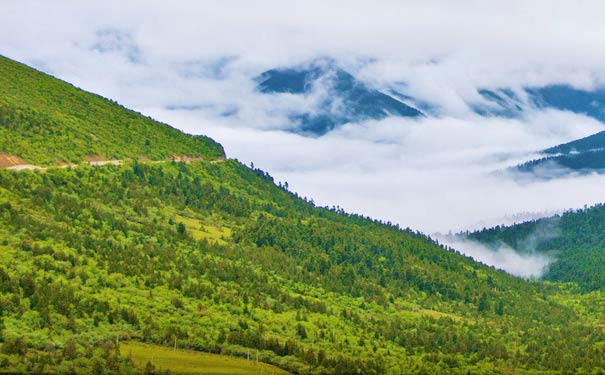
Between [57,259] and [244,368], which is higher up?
[57,259]

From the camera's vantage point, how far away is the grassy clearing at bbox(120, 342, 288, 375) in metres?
166

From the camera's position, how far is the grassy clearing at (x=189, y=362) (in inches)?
6521

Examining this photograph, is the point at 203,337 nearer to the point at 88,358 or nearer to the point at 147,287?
the point at 147,287

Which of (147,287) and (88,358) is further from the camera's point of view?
(147,287)

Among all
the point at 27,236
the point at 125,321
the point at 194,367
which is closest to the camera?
the point at 194,367

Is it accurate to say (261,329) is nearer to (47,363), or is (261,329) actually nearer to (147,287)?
(147,287)

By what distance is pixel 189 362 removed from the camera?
171 meters

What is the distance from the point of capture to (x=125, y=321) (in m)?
181

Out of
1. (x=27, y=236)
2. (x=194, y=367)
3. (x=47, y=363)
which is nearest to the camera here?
(x=47, y=363)

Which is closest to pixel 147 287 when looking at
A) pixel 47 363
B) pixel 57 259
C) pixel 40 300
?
pixel 57 259

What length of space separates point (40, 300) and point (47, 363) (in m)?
21.6

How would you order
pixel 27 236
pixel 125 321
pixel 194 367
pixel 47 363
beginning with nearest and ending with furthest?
pixel 47 363 < pixel 194 367 < pixel 125 321 < pixel 27 236

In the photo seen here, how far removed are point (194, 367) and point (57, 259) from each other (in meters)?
37.0

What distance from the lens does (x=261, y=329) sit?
19700 centimetres
